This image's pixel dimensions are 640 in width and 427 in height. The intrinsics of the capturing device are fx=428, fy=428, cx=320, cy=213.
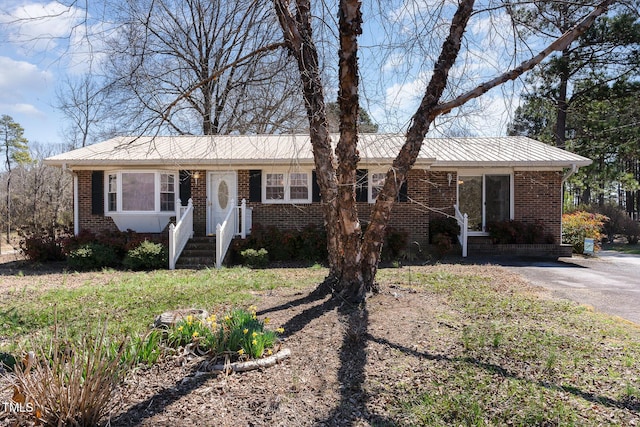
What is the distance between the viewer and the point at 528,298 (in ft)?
24.0

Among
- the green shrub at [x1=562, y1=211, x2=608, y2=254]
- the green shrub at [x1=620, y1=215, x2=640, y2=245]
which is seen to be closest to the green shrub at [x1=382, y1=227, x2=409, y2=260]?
the green shrub at [x1=562, y1=211, x2=608, y2=254]

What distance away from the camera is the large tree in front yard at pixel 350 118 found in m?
5.98

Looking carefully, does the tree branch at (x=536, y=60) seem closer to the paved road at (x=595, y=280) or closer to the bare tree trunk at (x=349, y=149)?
the bare tree trunk at (x=349, y=149)

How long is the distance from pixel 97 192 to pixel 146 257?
3910 millimetres

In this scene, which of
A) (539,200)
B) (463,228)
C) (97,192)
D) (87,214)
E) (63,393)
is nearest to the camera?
(63,393)

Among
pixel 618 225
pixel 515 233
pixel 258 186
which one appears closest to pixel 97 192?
pixel 258 186

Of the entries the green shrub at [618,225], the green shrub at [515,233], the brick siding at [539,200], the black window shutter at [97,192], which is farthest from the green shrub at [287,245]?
the green shrub at [618,225]

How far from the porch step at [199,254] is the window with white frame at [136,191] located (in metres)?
1.91

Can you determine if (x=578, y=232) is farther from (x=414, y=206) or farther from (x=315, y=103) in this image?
(x=315, y=103)

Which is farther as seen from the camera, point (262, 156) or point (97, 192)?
point (97, 192)

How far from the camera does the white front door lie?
1423 centimetres

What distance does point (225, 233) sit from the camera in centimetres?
1240

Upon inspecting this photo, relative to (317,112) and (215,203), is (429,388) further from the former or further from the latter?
(215,203)

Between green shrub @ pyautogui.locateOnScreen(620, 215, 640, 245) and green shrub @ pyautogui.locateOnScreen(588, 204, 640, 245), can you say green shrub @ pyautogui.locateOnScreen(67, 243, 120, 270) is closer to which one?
green shrub @ pyautogui.locateOnScreen(588, 204, 640, 245)
